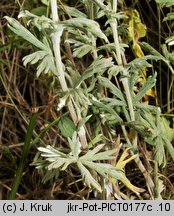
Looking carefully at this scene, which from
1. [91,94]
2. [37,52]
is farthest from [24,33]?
[91,94]

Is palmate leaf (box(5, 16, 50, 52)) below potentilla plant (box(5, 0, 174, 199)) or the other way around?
the other way around

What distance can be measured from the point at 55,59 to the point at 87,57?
0.70 metres

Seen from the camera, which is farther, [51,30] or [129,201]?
[129,201]

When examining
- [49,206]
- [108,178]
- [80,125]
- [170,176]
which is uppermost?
[80,125]

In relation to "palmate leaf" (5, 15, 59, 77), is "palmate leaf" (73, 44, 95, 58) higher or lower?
lower

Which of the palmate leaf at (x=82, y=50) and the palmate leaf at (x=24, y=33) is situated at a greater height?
the palmate leaf at (x=24, y=33)

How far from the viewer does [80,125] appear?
836 mm

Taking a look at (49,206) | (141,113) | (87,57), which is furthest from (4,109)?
(141,113)

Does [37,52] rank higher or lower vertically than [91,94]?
higher

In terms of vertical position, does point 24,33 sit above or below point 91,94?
above

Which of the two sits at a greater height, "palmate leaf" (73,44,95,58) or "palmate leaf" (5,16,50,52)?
"palmate leaf" (5,16,50,52)

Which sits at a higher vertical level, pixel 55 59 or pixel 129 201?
pixel 55 59

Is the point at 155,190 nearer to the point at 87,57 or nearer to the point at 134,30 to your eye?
the point at 134,30

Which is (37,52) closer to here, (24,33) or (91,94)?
(24,33)
